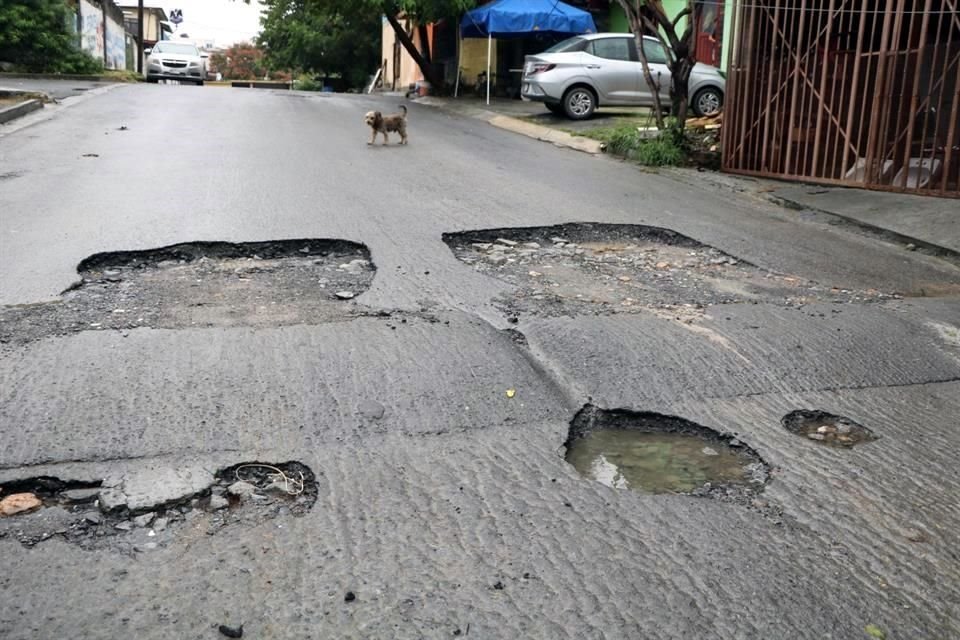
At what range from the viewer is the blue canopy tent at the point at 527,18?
67.8ft

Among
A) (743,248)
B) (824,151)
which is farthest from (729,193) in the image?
(743,248)

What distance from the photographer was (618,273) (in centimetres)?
588

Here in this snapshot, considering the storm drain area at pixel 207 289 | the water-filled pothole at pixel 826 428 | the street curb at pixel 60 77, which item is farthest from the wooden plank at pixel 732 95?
the street curb at pixel 60 77

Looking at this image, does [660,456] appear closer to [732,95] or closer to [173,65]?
[732,95]

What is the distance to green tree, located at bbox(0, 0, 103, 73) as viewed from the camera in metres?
23.5

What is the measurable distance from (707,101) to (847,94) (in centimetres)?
739

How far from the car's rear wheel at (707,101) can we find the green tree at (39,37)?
1823 centimetres

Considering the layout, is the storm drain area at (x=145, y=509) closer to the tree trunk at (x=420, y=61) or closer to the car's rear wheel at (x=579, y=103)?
the car's rear wheel at (x=579, y=103)

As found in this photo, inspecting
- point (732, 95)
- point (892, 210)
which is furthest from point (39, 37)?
point (892, 210)

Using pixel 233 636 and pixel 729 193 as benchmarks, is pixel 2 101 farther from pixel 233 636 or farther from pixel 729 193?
pixel 233 636

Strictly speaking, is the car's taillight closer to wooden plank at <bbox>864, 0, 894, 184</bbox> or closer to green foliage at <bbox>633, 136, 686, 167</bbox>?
green foliage at <bbox>633, 136, 686, 167</bbox>

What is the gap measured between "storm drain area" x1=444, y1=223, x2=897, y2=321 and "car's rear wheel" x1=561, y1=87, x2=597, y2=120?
33.7ft

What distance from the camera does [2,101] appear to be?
49.1ft

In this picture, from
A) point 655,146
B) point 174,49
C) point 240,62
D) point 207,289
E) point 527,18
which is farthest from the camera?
point 240,62
